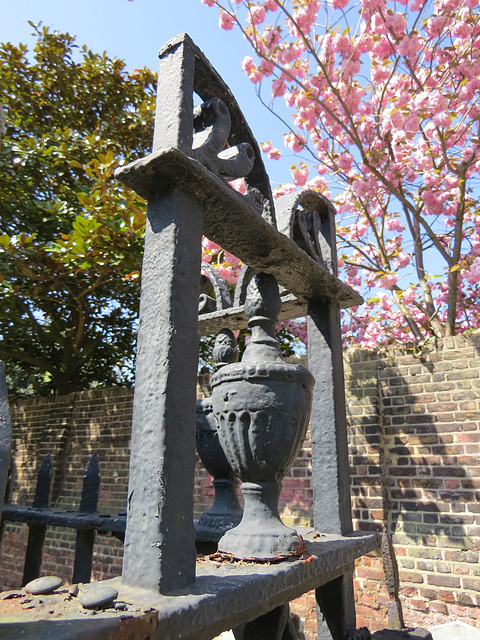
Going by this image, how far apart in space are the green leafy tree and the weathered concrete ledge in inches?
165

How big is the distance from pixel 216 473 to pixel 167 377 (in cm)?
117

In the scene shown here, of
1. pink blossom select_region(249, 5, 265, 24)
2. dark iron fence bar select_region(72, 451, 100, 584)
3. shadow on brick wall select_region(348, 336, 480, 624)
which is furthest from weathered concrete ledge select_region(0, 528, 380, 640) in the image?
pink blossom select_region(249, 5, 265, 24)

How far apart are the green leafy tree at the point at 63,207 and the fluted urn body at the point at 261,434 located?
3.84m

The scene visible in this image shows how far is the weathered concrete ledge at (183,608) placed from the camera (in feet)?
2.44

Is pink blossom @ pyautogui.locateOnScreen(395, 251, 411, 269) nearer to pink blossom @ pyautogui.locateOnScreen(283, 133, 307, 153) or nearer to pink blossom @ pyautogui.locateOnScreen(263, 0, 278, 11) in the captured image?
pink blossom @ pyautogui.locateOnScreen(283, 133, 307, 153)

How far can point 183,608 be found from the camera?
887 millimetres

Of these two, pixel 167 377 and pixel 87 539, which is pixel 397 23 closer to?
pixel 167 377

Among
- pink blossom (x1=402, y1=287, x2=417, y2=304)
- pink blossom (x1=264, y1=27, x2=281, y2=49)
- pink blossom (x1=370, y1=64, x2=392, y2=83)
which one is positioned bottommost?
pink blossom (x1=402, y1=287, x2=417, y2=304)

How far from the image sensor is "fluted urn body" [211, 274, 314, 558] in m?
1.37

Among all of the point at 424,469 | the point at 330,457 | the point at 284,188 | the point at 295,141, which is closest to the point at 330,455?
the point at 330,457

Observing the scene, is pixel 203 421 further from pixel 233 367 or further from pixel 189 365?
pixel 189 365

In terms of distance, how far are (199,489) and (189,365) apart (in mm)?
4358

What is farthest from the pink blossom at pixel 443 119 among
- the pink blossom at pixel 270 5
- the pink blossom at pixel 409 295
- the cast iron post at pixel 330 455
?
the cast iron post at pixel 330 455

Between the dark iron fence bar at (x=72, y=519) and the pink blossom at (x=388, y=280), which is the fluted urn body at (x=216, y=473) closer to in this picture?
the dark iron fence bar at (x=72, y=519)
